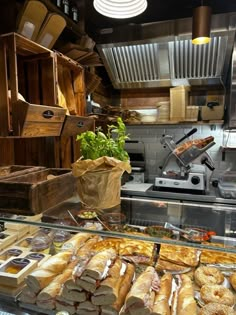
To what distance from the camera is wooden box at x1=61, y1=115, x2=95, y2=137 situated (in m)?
1.62

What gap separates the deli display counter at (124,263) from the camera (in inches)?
33.8

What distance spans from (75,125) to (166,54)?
1.50 m

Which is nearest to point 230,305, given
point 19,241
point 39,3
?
point 19,241

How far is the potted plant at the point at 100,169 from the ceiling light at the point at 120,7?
2.17 feet

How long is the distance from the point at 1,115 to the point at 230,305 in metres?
1.27

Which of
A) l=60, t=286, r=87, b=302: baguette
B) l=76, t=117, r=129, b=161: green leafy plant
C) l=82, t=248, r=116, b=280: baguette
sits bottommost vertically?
l=60, t=286, r=87, b=302: baguette

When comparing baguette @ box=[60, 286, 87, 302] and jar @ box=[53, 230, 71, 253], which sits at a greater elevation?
jar @ box=[53, 230, 71, 253]

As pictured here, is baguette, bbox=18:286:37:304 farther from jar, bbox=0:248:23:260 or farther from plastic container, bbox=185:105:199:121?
plastic container, bbox=185:105:199:121

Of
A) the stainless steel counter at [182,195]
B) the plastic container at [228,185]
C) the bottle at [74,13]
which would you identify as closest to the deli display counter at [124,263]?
the stainless steel counter at [182,195]

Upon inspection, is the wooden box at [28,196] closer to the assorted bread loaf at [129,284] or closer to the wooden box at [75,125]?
the assorted bread loaf at [129,284]

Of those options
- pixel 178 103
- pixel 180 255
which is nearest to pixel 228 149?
pixel 178 103

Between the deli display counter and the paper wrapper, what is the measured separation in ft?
0.13

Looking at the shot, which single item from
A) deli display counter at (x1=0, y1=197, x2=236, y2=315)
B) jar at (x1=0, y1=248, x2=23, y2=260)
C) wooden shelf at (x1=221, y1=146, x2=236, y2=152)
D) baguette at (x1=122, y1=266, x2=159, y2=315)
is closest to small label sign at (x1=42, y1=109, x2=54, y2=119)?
deli display counter at (x1=0, y1=197, x2=236, y2=315)

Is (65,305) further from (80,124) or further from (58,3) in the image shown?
(58,3)
